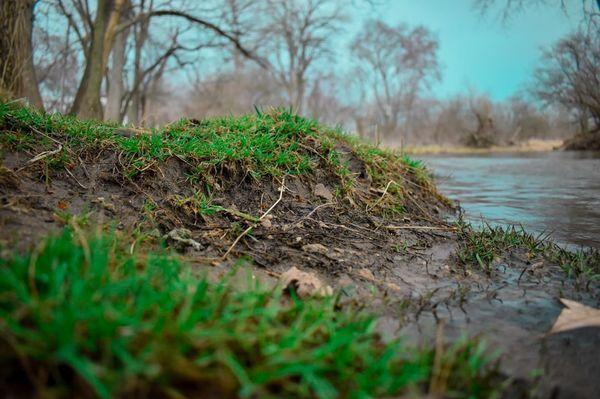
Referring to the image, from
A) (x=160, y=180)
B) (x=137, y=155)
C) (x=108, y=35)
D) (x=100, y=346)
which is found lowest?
(x=100, y=346)

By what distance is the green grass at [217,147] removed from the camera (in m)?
2.46

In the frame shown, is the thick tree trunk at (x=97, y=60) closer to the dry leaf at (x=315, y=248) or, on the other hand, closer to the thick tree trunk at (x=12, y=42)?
the thick tree trunk at (x=12, y=42)

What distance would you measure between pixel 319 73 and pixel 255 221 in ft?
117

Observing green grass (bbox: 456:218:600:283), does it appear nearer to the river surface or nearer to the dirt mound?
the dirt mound

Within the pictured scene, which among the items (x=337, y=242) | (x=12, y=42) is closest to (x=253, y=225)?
(x=337, y=242)

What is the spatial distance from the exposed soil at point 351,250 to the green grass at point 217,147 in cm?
8

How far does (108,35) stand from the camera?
1197 centimetres

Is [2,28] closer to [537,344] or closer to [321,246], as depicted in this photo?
[321,246]

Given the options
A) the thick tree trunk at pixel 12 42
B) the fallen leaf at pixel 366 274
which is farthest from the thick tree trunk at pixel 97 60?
the fallen leaf at pixel 366 274

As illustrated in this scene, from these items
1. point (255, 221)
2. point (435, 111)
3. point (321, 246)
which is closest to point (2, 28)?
point (255, 221)

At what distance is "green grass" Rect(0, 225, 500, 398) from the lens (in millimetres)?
816

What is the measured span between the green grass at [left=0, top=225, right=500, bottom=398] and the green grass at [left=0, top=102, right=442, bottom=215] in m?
1.45

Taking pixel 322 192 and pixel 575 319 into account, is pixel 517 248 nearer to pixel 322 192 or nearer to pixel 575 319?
pixel 575 319

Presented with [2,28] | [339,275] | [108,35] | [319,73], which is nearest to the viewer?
[339,275]
